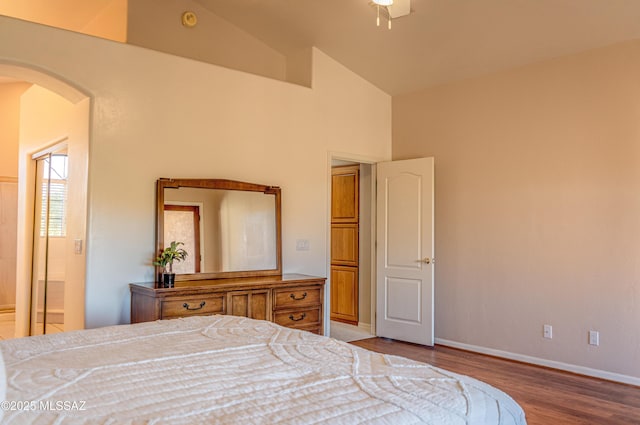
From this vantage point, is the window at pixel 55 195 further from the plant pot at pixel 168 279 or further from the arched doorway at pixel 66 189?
the plant pot at pixel 168 279

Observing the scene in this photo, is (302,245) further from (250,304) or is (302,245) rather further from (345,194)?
(345,194)

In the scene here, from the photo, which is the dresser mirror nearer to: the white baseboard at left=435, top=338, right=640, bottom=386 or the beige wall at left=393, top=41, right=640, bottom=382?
the beige wall at left=393, top=41, right=640, bottom=382

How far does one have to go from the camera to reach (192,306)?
3676 mm

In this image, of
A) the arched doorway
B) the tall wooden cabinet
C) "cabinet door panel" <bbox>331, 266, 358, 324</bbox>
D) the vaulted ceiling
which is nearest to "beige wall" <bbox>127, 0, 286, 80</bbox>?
the vaulted ceiling

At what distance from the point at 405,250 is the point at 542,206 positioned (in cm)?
152

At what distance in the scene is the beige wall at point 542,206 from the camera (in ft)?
13.4

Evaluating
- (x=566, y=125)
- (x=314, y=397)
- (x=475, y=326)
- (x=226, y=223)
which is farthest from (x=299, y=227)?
(x=314, y=397)

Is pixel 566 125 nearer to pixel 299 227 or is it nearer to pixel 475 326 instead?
pixel 475 326

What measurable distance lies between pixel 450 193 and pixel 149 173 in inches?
123

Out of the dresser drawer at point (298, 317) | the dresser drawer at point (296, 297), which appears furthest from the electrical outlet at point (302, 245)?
the dresser drawer at point (298, 317)

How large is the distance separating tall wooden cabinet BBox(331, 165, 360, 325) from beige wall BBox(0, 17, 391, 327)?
971 millimetres

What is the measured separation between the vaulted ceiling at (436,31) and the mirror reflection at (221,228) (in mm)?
1788

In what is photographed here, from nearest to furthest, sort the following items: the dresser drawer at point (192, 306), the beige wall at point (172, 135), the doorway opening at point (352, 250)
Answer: the dresser drawer at point (192, 306) < the beige wall at point (172, 135) < the doorway opening at point (352, 250)

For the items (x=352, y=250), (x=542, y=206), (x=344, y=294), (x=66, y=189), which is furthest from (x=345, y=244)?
(x=66, y=189)
